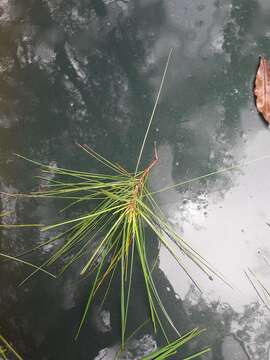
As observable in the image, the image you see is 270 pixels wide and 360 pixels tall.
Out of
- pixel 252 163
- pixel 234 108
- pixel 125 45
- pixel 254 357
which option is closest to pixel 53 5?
pixel 125 45

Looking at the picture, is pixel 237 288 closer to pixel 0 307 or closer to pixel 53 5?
pixel 0 307

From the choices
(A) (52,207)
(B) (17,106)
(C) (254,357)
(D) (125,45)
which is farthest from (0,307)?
(D) (125,45)

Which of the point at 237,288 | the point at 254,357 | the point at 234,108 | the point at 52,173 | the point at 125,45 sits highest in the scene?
the point at 125,45

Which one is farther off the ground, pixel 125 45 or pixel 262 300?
pixel 125 45
